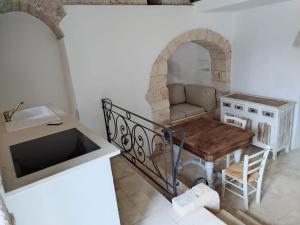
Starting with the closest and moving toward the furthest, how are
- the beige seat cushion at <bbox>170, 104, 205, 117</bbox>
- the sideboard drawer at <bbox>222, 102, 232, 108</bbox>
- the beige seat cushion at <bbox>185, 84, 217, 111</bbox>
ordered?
the sideboard drawer at <bbox>222, 102, 232, 108</bbox> < the beige seat cushion at <bbox>170, 104, 205, 117</bbox> < the beige seat cushion at <bbox>185, 84, 217, 111</bbox>

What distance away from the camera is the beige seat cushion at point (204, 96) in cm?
458

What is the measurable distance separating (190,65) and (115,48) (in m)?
2.58

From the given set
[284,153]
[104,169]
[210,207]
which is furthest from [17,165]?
[284,153]

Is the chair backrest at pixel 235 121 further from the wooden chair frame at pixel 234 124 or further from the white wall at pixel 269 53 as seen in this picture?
Result: the white wall at pixel 269 53

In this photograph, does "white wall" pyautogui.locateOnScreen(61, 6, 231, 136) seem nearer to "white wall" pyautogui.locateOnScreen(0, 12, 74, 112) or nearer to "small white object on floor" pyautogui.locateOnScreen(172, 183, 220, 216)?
"white wall" pyautogui.locateOnScreen(0, 12, 74, 112)

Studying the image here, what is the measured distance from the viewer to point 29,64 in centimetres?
296

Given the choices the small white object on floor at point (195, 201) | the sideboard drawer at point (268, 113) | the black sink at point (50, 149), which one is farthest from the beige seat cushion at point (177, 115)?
the black sink at point (50, 149)

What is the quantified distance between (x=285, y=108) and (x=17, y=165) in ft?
11.6

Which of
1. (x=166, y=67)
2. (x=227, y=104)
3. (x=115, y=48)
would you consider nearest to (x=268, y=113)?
(x=227, y=104)

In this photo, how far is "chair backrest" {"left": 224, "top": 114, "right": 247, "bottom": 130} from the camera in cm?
318

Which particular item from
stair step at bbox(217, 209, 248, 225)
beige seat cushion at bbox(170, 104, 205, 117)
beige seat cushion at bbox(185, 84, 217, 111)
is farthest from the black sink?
beige seat cushion at bbox(185, 84, 217, 111)

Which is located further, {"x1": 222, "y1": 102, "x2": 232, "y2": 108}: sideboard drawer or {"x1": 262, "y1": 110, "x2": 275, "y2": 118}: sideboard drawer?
{"x1": 222, "y1": 102, "x2": 232, "y2": 108}: sideboard drawer

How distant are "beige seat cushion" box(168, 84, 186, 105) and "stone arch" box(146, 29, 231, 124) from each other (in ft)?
2.74

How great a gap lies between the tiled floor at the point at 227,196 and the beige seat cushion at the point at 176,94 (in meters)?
1.81
